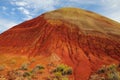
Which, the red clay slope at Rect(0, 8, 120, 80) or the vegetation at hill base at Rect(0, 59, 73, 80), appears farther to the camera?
the red clay slope at Rect(0, 8, 120, 80)

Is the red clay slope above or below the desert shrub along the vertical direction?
above

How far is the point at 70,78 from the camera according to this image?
93.1ft

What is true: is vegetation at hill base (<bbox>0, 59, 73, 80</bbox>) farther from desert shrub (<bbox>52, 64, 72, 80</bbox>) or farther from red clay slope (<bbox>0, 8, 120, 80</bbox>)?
red clay slope (<bbox>0, 8, 120, 80</bbox>)

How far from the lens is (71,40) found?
119ft

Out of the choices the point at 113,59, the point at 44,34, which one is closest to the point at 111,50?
the point at 113,59

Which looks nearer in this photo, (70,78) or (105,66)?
(70,78)

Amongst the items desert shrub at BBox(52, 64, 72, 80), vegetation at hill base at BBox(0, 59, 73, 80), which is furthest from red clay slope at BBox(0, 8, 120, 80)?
vegetation at hill base at BBox(0, 59, 73, 80)

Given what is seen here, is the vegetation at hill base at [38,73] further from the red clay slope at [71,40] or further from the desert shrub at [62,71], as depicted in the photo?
the red clay slope at [71,40]

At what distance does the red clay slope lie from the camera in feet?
107

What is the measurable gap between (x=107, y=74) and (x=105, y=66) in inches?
98.3

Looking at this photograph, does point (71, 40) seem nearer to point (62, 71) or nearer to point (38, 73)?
point (62, 71)

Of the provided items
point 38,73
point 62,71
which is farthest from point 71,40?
point 38,73

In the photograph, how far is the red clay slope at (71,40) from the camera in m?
32.5

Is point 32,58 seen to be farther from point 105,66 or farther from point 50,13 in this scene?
point 50,13
